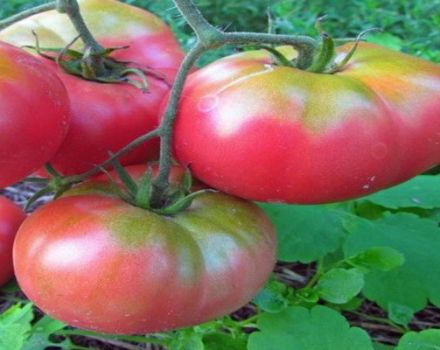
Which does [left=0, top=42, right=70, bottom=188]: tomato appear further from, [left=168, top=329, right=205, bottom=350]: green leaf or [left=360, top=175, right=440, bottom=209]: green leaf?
[left=360, top=175, right=440, bottom=209]: green leaf

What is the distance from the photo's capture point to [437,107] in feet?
2.23

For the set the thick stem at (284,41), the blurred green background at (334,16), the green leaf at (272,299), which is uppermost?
the thick stem at (284,41)

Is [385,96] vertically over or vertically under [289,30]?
over

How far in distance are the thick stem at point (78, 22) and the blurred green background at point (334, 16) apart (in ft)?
4.38

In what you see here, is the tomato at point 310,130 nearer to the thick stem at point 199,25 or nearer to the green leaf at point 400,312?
the thick stem at point 199,25

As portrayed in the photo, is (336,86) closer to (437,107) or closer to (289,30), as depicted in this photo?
(437,107)

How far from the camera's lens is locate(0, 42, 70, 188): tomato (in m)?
0.64

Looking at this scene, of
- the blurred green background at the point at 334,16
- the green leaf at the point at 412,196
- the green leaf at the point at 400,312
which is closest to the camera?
the green leaf at the point at 400,312

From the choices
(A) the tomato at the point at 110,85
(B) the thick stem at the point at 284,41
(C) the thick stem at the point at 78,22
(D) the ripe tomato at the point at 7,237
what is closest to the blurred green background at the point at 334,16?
(D) the ripe tomato at the point at 7,237

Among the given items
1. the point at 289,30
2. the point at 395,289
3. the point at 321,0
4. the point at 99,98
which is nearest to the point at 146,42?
the point at 99,98

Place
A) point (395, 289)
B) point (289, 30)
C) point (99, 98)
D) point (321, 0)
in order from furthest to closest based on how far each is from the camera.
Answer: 1. point (321, 0)
2. point (289, 30)
3. point (395, 289)
4. point (99, 98)

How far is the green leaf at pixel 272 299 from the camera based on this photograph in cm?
81

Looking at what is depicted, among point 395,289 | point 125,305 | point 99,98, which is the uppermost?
point 99,98

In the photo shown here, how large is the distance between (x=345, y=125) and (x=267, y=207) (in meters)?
0.32
